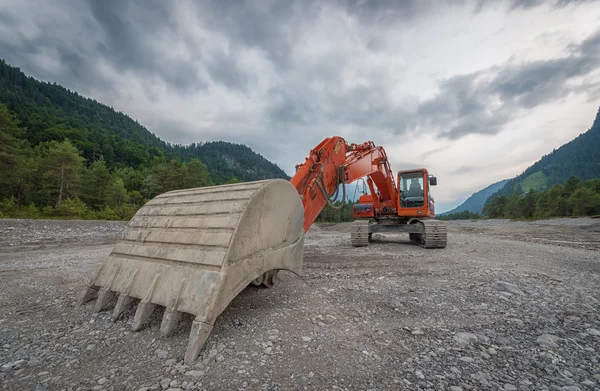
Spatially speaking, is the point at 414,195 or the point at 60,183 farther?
the point at 60,183

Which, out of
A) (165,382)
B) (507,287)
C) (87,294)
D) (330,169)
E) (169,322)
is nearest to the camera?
(165,382)

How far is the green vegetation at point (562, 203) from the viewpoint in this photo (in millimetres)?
49156

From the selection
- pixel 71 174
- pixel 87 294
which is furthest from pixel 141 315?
pixel 71 174

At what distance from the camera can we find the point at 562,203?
5472 cm

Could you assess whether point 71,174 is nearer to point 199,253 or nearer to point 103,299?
Answer: point 103,299

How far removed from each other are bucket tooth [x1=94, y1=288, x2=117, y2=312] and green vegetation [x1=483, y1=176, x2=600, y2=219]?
225 feet

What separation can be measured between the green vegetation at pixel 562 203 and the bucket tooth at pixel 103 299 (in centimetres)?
6848

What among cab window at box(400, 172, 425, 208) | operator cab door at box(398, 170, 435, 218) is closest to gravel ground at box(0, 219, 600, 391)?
operator cab door at box(398, 170, 435, 218)

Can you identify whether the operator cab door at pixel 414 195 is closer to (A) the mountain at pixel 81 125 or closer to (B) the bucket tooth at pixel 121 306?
(B) the bucket tooth at pixel 121 306

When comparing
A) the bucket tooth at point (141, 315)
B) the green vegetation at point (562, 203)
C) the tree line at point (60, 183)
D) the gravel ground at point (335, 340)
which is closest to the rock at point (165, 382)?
the gravel ground at point (335, 340)

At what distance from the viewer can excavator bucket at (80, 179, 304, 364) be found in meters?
2.29

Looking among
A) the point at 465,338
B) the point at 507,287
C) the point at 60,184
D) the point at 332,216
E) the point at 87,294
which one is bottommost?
the point at 465,338

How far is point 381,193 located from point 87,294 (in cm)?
940

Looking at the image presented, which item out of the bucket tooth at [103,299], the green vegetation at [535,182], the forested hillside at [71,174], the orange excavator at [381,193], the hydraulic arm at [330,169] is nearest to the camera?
the bucket tooth at [103,299]
